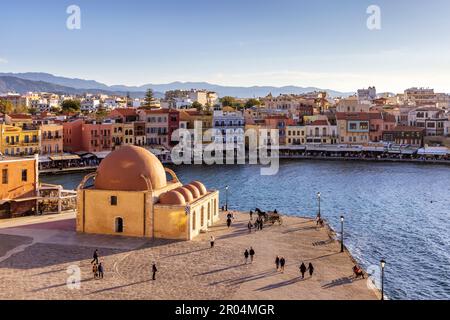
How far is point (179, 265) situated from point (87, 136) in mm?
65722

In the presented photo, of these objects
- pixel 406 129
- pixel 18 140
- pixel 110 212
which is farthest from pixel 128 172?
pixel 406 129

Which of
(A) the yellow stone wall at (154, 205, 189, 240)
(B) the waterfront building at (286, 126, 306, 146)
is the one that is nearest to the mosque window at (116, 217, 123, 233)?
(A) the yellow stone wall at (154, 205, 189, 240)

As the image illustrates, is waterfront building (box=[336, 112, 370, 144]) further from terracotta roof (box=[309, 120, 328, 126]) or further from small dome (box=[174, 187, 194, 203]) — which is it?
small dome (box=[174, 187, 194, 203])

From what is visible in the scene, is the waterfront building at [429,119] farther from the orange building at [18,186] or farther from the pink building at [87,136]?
the orange building at [18,186]

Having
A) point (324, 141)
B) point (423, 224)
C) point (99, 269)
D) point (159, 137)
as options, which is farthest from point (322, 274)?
point (324, 141)

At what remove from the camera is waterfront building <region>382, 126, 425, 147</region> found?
359ft

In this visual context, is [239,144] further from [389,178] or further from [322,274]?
[322,274]

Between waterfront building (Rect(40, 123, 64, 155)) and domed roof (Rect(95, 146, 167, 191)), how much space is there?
169 feet

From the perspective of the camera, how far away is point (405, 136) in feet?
362

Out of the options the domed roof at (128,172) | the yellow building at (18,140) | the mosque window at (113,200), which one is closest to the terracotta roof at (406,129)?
the yellow building at (18,140)

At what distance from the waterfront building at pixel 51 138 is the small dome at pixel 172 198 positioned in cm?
5380

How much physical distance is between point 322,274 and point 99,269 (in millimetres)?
11618

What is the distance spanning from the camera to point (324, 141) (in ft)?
357
